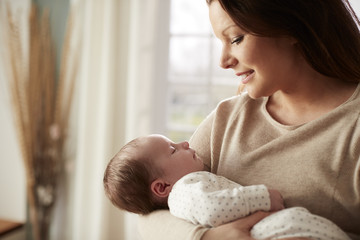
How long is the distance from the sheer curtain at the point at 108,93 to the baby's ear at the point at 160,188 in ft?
4.41

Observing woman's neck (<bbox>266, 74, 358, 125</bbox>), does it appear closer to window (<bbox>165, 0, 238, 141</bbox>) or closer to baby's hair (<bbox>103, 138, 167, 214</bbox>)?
baby's hair (<bbox>103, 138, 167, 214</bbox>)

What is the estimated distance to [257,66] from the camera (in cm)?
132

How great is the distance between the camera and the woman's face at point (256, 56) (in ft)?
4.29

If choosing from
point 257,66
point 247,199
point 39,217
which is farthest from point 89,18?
point 247,199

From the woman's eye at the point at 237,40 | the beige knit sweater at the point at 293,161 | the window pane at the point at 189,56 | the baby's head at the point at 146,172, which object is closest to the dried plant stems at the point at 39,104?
the window pane at the point at 189,56

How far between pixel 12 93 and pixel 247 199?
7.54 ft

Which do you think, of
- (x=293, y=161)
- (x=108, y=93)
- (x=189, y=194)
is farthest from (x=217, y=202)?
(x=108, y=93)

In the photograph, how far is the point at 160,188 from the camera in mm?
1431

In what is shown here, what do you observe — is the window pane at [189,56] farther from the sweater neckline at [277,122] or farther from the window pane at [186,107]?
the sweater neckline at [277,122]

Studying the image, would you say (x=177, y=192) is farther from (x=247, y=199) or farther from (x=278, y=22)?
(x=278, y=22)

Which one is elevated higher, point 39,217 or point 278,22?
point 278,22

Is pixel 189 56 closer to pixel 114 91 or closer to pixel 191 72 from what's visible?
pixel 191 72

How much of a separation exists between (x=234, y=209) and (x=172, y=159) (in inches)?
13.8

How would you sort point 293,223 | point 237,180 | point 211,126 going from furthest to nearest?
1. point 211,126
2. point 237,180
3. point 293,223
